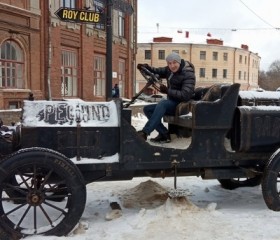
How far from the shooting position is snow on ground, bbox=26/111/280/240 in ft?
12.8

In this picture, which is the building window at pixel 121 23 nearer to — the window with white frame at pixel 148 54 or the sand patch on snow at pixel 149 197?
the sand patch on snow at pixel 149 197

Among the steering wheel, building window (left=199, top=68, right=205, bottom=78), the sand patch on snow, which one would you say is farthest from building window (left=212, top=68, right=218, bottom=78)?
the steering wheel

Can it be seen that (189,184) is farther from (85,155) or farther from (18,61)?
(18,61)

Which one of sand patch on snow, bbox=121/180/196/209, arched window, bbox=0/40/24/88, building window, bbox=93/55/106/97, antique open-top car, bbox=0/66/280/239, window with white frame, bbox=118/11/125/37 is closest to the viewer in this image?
antique open-top car, bbox=0/66/280/239

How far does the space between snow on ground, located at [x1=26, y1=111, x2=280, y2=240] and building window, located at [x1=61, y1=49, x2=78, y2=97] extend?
14.3 m

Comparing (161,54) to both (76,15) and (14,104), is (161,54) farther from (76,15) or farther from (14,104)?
(76,15)

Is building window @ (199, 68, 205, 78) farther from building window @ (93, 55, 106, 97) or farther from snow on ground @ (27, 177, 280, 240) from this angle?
snow on ground @ (27, 177, 280, 240)

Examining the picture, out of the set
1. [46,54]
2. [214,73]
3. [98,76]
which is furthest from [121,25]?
[214,73]

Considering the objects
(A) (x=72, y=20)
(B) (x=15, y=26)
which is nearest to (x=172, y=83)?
(A) (x=72, y=20)

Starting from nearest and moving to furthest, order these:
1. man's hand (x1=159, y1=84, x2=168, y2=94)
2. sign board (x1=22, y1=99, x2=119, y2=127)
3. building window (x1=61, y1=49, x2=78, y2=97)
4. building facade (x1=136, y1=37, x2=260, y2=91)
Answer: sign board (x1=22, y1=99, x2=119, y2=127)
man's hand (x1=159, y1=84, x2=168, y2=94)
building window (x1=61, y1=49, x2=78, y2=97)
building facade (x1=136, y1=37, x2=260, y2=91)

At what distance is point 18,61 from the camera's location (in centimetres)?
1623

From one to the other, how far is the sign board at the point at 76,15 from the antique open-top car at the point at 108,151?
355cm

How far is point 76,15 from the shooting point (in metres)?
7.93

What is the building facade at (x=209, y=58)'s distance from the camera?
5772 centimetres
